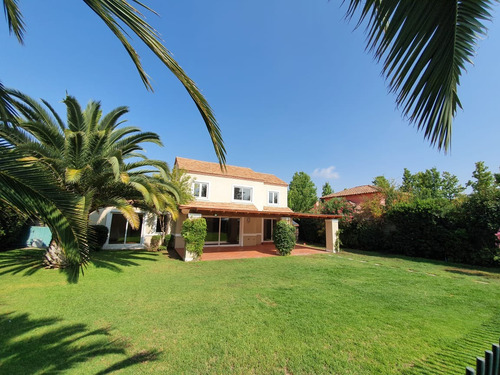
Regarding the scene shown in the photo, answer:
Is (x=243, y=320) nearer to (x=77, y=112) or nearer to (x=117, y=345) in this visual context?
(x=117, y=345)

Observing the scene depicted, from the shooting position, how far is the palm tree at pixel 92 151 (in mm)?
8773

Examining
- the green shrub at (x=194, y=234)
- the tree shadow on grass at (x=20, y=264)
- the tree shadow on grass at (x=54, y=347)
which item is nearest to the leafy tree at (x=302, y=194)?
the green shrub at (x=194, y=234)

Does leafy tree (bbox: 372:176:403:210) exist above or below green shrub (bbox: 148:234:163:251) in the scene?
above

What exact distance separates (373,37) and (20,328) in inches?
337

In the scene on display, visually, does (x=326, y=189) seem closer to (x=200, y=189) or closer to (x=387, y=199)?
(x=387, y=199)

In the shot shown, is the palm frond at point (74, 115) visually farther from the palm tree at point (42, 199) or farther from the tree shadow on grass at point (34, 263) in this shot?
the palm tree at point (42, 199)

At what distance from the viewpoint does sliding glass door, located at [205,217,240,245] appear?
70.9ft

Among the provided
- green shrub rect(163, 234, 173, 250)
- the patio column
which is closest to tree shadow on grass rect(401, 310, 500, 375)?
the patio column

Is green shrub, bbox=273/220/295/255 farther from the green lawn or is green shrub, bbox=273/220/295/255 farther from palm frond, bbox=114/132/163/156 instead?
palm frond, bbox=114/132/163/156

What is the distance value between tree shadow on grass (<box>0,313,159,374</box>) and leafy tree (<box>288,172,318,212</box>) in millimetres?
32785

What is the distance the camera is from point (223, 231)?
22.4 metres

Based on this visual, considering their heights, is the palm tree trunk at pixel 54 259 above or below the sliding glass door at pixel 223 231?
below

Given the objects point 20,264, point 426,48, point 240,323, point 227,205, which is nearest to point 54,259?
point 20,264

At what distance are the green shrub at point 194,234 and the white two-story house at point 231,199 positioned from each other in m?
5.03
